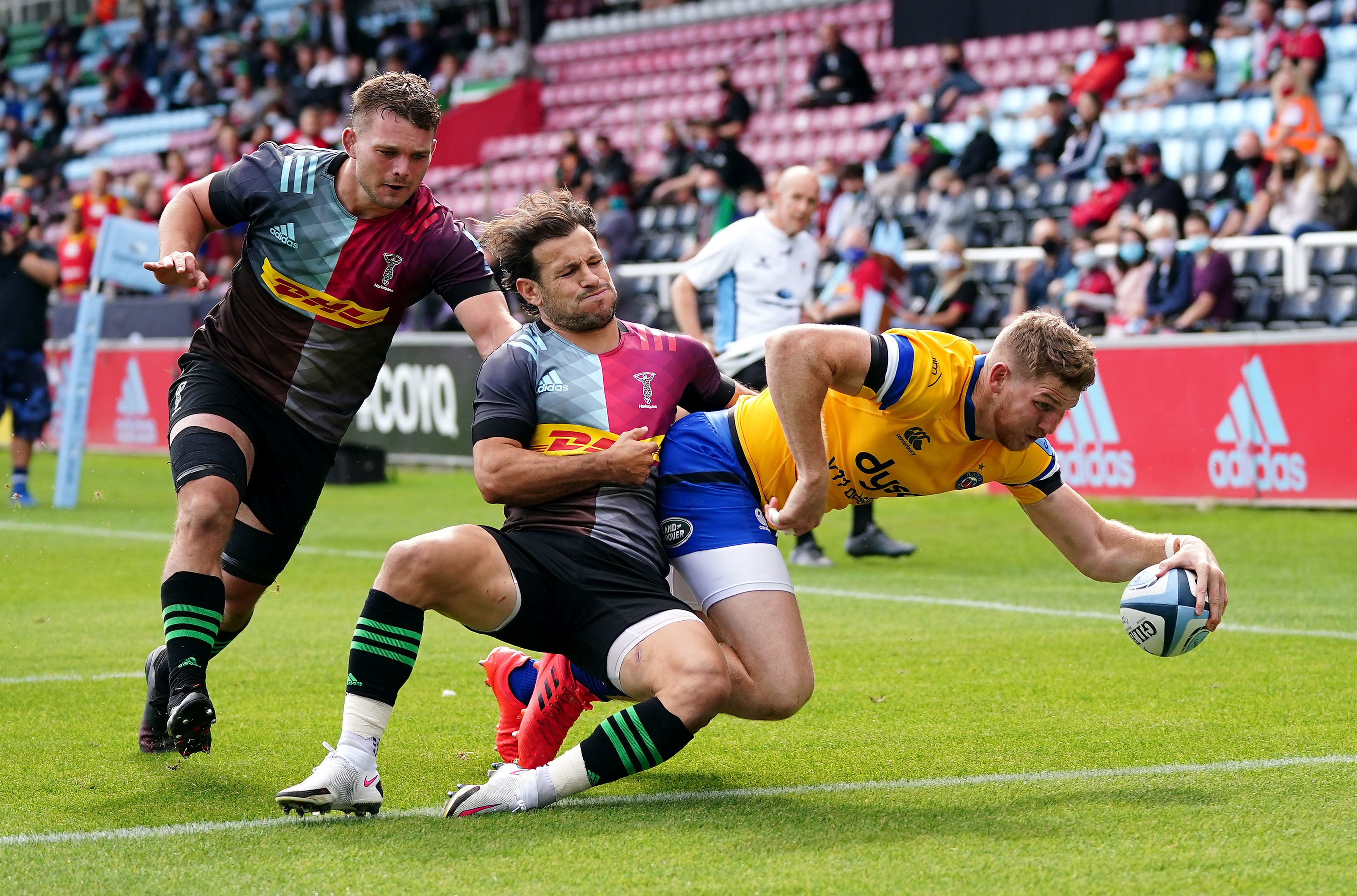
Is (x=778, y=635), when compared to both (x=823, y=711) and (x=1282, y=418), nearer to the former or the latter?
(x=823, y=711)

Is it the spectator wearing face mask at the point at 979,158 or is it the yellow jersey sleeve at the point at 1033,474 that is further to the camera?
the spectator wearing face mask at the point at 979,158


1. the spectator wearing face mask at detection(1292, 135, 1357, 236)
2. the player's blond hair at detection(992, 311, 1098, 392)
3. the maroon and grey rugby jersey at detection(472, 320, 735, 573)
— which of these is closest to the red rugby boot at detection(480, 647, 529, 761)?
the maroon and grey rugby jersey at detection(472, 320, 735, 573)

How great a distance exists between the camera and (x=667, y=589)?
458 cm

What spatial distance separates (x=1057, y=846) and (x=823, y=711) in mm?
1920

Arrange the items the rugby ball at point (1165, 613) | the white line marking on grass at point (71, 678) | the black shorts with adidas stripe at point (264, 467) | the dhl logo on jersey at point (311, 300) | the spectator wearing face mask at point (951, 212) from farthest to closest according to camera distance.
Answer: the spectator wearing face mask at point (951, 212) < the white line marking on grass at point (71, 678) < the dhl logo on jersey at point (311, 300) < the black shorts with adidas stripe at point (264, 467) < the rugby ball at point (1165, 613)

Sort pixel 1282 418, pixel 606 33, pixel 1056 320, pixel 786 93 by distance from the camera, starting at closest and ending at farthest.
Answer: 1. pixel 1056 320
2. pixel 1282 418
3. pixel 786 93
4. pixel 606 33

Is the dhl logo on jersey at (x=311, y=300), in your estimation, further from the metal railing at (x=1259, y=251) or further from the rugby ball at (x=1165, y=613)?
the metal railing at (x=1259, y=251)

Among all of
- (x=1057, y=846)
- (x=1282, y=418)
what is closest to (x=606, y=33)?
(x=1282, y=418)

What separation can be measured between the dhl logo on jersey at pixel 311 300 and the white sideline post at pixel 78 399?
27.4 ft

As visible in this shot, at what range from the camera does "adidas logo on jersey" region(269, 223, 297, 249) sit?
209 inches

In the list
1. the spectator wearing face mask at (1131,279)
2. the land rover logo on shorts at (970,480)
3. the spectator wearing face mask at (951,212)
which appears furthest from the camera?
the spectator wearing face mask at (951,212)

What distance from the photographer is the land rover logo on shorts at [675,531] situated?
474cm

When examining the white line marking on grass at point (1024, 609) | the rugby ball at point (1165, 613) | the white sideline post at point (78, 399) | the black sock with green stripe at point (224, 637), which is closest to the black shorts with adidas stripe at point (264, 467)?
the black sock with green stripe at point (224, 637)

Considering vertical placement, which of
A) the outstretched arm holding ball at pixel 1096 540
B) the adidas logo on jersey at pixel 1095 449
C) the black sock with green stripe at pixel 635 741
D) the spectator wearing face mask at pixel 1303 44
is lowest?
the adidas logo on jersey at pixel 1095 449
